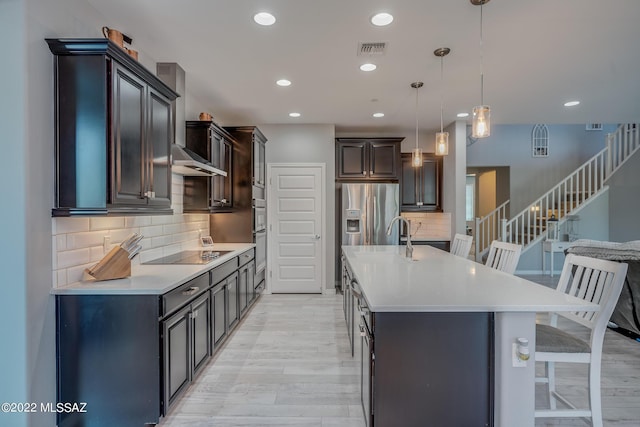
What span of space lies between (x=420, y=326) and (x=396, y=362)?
21cm

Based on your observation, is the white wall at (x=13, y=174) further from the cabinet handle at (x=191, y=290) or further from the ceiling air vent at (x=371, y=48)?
the ceiling air vent at (x=371, y=48)

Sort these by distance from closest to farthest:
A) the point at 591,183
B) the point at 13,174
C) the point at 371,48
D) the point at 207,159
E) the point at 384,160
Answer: the point at 13,174, the point at 371,48, the point at 207,159, the point at 384,160, the point at 591,183

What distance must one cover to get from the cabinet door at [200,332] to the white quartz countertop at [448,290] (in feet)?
4.06

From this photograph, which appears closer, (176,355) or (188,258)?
(176,355)

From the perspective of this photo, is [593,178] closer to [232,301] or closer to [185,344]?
[232,301]

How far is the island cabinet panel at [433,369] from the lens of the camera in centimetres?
154

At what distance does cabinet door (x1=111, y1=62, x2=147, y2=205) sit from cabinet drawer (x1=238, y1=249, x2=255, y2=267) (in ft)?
5.28

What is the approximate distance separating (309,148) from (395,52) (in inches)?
99.0

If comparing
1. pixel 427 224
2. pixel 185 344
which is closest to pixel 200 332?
pixel 185 344

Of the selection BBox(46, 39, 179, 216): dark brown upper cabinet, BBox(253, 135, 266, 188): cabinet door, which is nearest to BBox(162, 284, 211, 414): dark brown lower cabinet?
BBox(46, 39, 179, 216): dark brown upper cabinet

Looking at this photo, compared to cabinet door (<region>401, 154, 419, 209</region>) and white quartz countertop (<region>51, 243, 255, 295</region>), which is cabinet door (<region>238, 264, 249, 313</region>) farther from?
cabinet door (<region>401, 154, 419, 209</region>)

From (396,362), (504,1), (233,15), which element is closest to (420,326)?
(396,362)

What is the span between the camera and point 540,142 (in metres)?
7.73

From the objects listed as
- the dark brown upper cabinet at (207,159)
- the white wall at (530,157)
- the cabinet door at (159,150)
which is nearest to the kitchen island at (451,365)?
the cabinet door at (159,150)
